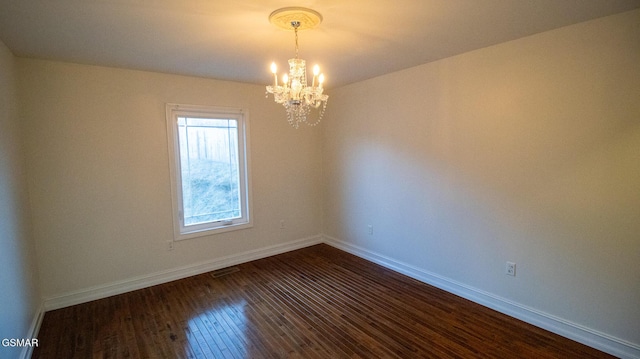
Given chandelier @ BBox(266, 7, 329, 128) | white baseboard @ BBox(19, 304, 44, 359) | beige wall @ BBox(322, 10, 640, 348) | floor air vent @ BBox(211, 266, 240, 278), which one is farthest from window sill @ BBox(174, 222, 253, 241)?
chandelier @ BBox(266, 7, 329, 128)

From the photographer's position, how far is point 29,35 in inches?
87.5

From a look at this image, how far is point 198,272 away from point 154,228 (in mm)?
773

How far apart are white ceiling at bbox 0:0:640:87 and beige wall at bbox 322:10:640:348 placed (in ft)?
0.87

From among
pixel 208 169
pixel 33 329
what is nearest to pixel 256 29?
pixel 208 169

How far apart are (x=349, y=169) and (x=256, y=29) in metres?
2.48

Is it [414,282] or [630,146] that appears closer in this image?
[630,146]

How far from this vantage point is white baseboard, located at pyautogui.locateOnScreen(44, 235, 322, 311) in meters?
3.01

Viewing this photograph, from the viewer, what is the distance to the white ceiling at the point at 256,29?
186 centimetres

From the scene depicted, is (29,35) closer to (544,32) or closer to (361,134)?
(361,134)

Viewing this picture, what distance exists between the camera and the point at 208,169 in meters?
3.86

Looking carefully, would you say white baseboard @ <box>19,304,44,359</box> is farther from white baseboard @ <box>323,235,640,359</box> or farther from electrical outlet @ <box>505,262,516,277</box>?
electrical outlet @ <box>505,262,516,277</box>

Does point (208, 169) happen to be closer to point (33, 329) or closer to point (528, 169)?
point (33, 329)

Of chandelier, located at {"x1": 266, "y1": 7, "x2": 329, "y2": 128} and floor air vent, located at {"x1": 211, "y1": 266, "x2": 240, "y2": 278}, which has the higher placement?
chandelier, located at {"x1": 266, "y1": 7, "x2": 329, "y2": 128}

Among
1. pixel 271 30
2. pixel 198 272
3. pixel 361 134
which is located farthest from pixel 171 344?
pixel 361 134
